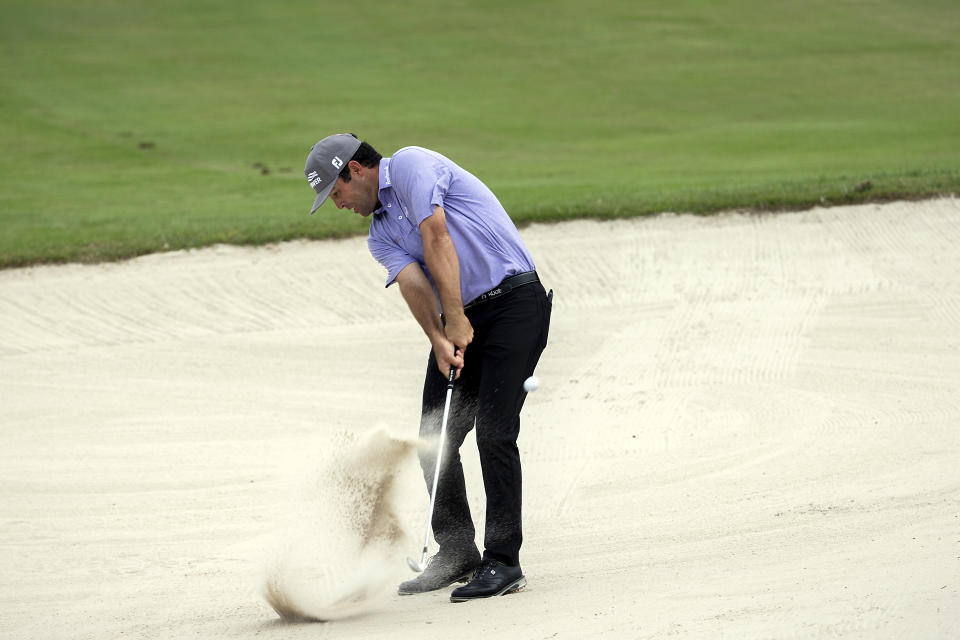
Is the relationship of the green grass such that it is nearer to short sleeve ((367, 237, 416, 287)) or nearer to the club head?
short sleeve ((367, 237, 416, 287))

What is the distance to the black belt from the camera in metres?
4.57

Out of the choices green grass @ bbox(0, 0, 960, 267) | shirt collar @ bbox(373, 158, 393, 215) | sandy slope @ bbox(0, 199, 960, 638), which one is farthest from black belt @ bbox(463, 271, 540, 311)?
green grass @ bbox(0, 0, 960, 267)

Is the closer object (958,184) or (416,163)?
(416,163)

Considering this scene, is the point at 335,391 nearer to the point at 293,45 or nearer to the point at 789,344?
the point at 789,344

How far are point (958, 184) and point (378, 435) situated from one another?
797 cm

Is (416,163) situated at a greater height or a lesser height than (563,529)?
greater

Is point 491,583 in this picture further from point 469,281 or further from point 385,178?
point 385,178

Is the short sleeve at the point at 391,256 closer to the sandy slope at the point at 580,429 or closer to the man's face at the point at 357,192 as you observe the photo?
the man's face at the point at 357,192

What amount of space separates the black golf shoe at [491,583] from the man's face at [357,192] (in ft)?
5.09

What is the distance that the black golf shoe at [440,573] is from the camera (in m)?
4.91

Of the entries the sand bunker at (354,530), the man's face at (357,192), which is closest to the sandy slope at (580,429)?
the sand bunker at (354,530)

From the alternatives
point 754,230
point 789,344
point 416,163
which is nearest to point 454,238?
point 416,163

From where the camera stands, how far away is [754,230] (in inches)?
404

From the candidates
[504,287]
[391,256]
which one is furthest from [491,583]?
[391,256]
